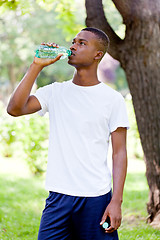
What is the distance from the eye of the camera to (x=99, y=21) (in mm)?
4539

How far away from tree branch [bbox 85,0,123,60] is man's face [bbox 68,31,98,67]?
80.3 inches

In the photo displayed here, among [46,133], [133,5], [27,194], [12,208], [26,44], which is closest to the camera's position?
[133,5]

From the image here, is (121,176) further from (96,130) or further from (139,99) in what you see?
(139,99)

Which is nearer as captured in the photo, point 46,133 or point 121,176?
point 121,176

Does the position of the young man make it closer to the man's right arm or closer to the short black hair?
the man's right arm

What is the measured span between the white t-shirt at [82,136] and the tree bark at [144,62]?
7.04 ft

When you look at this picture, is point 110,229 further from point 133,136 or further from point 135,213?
point 133,136

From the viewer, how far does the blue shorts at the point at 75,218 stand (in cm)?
233

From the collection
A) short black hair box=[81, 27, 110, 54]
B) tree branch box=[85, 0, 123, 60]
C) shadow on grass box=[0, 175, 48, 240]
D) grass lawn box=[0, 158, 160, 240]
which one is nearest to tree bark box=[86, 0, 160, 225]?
tree branch box=[85, 0, 123, 60]

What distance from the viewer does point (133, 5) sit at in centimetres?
434

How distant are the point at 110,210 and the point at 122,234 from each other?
2.17 meters

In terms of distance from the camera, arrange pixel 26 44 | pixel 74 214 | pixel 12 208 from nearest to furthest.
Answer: pixel 74 214
pixel 12 208
pixel 26 44

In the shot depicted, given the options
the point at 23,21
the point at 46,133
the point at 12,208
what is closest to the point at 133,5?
the point at 12,208

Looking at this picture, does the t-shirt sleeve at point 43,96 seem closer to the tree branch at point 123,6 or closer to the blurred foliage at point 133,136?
the tree branch at point 123,6
